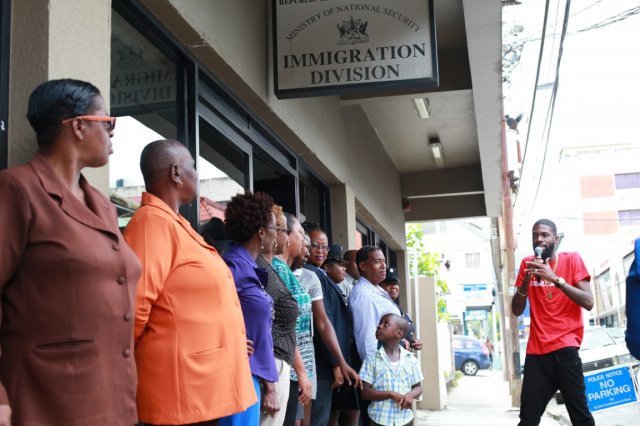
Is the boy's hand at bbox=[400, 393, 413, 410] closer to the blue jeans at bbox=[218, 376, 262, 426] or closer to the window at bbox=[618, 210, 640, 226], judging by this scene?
the blue jeans at bbox=[218, 376, 262, 426]

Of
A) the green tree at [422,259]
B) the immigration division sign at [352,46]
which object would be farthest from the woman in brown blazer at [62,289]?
the green tree at [422,259]

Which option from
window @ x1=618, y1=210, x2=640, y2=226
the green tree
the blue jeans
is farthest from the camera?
window @ x1=618, y1=210, x2=640, y2=226

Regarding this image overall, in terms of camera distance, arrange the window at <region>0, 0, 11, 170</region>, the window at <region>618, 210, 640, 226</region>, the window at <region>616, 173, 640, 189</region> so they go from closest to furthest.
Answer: the window at <region>0, 0, 11, 170</region>
the window at <region>618, 210, 640, 226</region>
the window at <region>616, 173, 640, 189</region>

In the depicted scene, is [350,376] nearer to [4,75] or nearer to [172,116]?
[172,116]

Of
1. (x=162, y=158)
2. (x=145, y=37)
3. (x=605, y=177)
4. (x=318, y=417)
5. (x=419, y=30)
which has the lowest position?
(x=318, y=417)

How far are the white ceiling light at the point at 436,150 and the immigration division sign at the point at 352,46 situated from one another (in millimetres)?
6519

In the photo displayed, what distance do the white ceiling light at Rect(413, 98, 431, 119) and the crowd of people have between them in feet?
16.9

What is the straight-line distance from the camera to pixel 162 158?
3.08m

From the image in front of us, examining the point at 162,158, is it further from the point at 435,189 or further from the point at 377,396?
the point at 435,189

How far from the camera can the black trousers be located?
551 cm

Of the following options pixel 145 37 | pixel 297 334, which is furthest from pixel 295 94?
pixel 297 334

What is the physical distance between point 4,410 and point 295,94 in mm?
3671

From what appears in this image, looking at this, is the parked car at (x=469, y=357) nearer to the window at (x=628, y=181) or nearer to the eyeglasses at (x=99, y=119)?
the eyeglasses at (x=99, y=119)

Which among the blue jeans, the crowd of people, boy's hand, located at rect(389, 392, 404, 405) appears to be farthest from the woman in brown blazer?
boy's hand, located at rect(389, 392, 404, 405)
